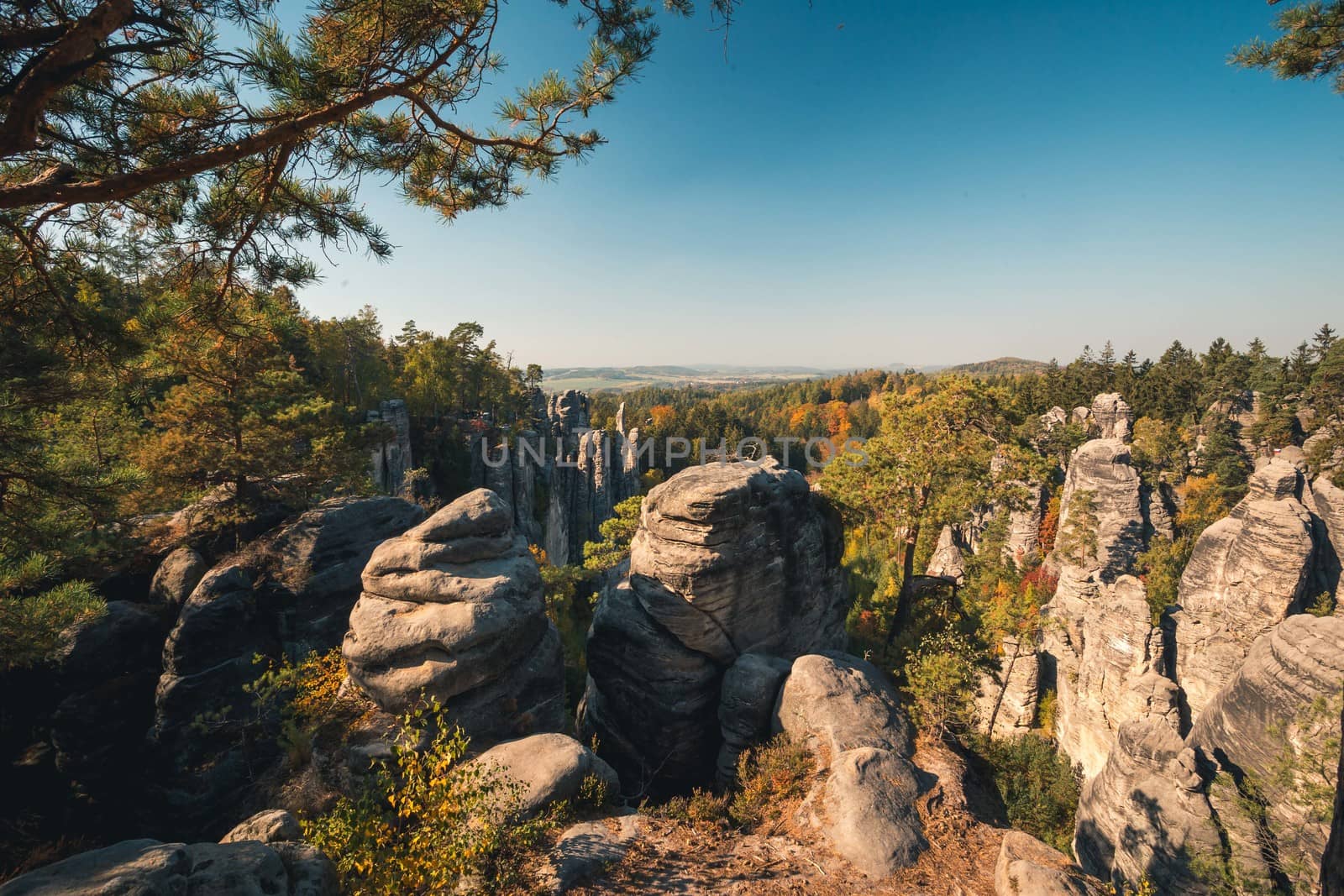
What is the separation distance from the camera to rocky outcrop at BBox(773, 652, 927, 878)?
604 centimetres

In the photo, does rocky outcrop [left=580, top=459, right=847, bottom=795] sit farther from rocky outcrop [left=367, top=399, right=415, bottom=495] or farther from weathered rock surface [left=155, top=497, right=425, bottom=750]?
rocky outcrop [left=367, top=399, right=415, bottom=495]

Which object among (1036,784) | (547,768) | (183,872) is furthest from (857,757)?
(1036,784)

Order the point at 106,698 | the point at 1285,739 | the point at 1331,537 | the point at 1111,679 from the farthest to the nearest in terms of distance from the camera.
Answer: the point at 1331,537 → the point at 1111,679 → the point at 106,698 → the point at 1285,739

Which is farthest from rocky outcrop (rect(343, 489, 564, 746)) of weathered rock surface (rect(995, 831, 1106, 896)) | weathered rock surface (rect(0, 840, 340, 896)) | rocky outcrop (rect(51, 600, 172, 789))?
weathered rock surface (rect(995, 831, 1106, 896))

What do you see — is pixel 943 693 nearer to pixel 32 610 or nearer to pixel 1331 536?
pixel 32 610

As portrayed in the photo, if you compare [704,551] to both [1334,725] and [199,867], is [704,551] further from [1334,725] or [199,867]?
[1334,725]

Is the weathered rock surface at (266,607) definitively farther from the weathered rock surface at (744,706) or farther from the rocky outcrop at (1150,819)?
the rocky outcrop at (1150,819)

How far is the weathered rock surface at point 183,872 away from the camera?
342 cm

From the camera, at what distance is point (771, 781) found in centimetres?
758

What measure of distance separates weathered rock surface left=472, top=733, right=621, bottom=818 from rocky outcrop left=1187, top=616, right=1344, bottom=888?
8.92m

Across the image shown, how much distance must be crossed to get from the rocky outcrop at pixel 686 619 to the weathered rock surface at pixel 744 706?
560mm

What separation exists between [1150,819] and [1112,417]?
3997cm

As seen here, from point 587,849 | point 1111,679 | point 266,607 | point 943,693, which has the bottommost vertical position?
point 1111,679

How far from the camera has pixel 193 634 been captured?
881 centimetres
